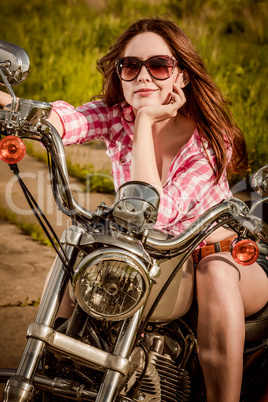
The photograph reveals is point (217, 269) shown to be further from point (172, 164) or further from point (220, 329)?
point (172, 164)

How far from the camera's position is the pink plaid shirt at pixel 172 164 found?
5.18ft

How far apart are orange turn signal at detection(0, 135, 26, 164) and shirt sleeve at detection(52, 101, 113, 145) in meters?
0.66

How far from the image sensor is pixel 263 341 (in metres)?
1.75

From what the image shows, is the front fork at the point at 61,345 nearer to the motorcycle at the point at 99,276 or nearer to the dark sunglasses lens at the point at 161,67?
the motorcycle at the point at 99,276

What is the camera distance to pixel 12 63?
4.32ft

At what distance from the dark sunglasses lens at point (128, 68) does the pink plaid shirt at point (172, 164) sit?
0.24m

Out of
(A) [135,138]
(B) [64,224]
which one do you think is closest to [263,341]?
(A) [135,138]

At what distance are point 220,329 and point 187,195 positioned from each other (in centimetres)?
38

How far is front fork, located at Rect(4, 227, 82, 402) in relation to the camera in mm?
1185

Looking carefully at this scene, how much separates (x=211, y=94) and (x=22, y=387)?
3.82 ft

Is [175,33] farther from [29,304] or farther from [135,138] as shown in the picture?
[29,304]

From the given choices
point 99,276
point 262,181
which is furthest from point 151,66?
point 99,276

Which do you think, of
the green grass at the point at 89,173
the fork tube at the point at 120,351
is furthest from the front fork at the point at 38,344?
the green grass at the point at 89,173

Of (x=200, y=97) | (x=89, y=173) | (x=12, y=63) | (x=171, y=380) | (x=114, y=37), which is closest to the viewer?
(x=12, y=63)
